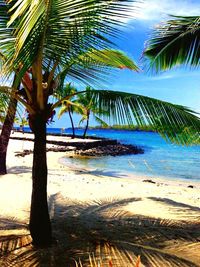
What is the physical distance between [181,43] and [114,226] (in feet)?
12.2

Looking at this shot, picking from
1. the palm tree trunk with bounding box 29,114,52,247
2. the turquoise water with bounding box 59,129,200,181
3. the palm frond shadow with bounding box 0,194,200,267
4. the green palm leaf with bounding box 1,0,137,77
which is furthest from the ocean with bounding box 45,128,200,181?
the green palm leaf with bounding box 1,0,137,77

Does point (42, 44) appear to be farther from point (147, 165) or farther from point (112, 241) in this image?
point (147, 165)

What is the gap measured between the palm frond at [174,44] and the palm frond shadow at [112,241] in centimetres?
308

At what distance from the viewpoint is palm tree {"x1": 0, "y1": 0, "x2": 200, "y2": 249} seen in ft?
11.4

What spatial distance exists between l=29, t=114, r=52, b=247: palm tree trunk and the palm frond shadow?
196 mm

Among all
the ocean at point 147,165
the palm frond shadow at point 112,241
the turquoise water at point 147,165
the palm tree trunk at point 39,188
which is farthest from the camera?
the turquoise water at point 147,165

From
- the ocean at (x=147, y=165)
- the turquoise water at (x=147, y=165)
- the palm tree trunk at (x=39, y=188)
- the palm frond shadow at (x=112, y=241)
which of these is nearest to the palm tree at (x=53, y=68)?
the palm tree trunk at (x=39, y=188)

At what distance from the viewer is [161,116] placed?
4.10 m

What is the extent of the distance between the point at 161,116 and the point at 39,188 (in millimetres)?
1883

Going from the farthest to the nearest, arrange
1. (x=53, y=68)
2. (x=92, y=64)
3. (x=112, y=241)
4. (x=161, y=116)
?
(x=92, y=64) < (x=112, y=241) < (x=53, y=68) < (x=161, y=116)

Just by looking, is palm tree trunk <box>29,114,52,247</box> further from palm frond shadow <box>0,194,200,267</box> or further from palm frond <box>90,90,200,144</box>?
palm frond <box>90,90,200,144</box>

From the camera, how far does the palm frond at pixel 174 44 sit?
6398 millimetres

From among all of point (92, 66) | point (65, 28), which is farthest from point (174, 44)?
point (65, 28)

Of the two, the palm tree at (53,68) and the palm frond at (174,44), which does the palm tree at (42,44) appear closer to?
the palm tree at (53,68)
